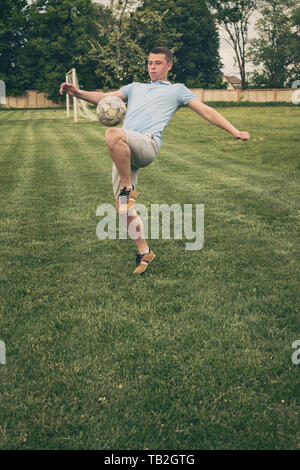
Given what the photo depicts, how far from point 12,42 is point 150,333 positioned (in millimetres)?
64196

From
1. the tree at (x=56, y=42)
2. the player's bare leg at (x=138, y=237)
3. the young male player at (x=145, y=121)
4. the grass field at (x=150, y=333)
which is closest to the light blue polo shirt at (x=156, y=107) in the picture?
the young male player at (x=145, y=121)

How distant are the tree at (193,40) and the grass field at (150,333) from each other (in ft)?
198

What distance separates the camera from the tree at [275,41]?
219 feet

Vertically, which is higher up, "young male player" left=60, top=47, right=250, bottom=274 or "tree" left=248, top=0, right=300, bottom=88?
"tree" left=248, top=0, right=300, bottom=88

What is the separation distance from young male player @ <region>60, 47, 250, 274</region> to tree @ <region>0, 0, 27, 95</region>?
2160 inches

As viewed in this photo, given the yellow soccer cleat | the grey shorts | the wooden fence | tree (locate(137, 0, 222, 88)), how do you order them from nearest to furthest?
the grey shorts → the yellow soccer cleat → the wooden fence → tree (locate(137, 0, 222, 88))

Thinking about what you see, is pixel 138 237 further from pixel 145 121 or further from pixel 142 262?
pixel 145 121

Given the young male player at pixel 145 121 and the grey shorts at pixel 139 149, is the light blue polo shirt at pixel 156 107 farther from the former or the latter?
the grey shorts at pixel 139 149

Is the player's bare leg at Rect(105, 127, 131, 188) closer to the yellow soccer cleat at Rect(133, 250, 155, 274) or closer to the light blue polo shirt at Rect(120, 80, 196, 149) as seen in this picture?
the light blue polo shirt at Rect(120, 80, 196, 149)

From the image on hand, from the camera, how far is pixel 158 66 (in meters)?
5.05

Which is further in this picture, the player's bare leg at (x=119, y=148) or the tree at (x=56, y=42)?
the tree at (x=56, y=42)

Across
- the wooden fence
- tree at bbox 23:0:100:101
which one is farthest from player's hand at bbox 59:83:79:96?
tree at bbox 23:0:100:101

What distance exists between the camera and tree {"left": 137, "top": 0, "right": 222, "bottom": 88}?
2596 inches

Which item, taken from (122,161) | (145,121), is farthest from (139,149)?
(145,121)
